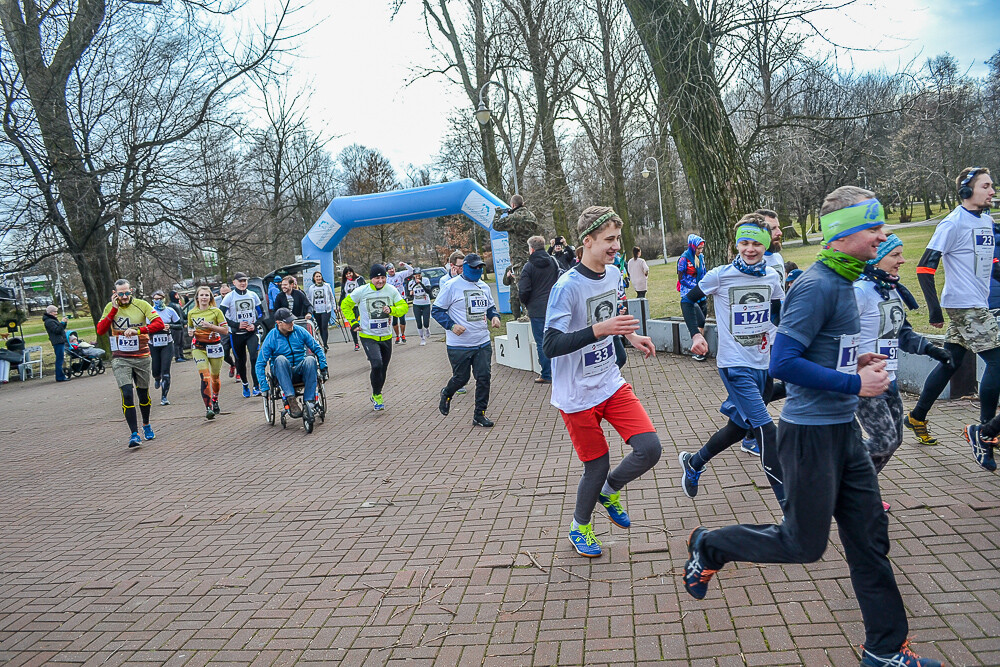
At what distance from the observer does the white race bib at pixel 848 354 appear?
2.85m

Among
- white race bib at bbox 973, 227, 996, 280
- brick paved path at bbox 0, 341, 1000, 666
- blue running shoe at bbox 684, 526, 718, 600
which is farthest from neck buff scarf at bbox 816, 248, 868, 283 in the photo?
white race bib at bbox 973, 227, 996, 280

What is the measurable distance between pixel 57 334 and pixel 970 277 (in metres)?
21.0

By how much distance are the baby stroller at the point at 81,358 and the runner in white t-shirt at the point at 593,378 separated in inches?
791

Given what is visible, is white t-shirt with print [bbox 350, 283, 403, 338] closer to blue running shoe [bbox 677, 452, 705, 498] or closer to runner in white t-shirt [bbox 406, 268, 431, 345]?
blue running shoe [bbox 677, 452, 705, 498]

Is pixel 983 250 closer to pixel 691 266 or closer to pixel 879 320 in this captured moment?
pixel 879 320

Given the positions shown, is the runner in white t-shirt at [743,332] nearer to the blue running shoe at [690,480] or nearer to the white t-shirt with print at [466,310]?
the blue running shoe at [690,480]

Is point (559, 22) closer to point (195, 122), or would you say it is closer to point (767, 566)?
point (195, 122)

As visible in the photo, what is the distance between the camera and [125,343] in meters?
8.52

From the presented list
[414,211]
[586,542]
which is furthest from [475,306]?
[414,211]

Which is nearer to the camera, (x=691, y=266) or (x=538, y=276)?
(x=538, y=276)

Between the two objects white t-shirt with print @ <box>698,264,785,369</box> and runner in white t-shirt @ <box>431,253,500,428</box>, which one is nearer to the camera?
white t-shirt with print @ <box>698,264,785,369</box>

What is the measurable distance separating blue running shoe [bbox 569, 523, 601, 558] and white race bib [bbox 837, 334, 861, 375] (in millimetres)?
1872

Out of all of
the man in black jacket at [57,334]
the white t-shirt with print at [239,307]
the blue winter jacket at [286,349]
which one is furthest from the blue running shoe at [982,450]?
the man in black jacket at [57,334]

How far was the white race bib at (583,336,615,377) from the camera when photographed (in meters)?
4.10
